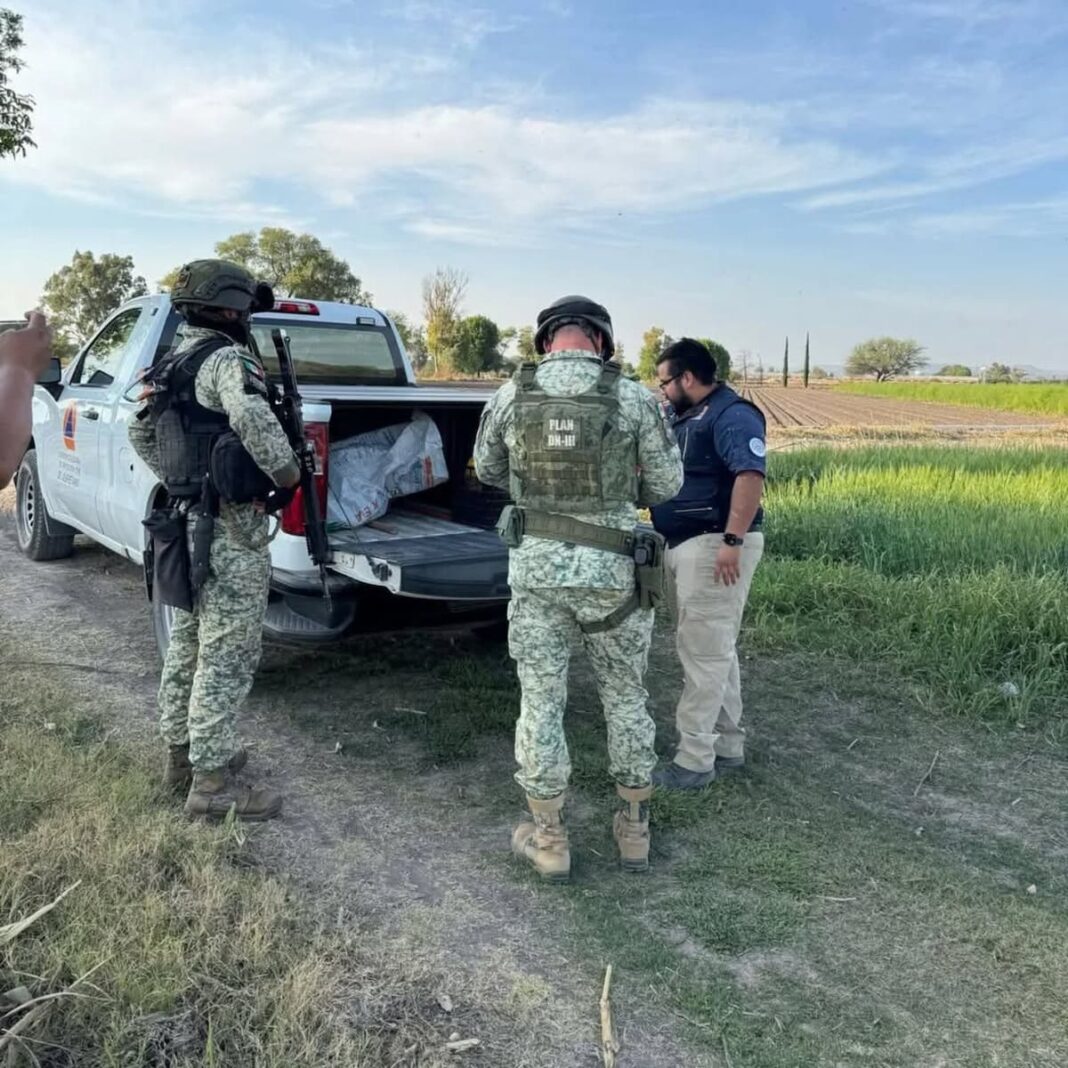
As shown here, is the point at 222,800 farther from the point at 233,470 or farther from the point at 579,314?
the point at 579,314

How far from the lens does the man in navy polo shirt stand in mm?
3691

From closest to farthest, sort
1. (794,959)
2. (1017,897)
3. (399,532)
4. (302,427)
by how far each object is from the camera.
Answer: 1. (794,959)
2. (1017,897)
3. (302,427)
4. (399,532)

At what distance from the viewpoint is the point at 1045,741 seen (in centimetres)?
428

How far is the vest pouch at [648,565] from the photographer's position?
2.97 m

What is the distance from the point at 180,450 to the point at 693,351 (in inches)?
75.6

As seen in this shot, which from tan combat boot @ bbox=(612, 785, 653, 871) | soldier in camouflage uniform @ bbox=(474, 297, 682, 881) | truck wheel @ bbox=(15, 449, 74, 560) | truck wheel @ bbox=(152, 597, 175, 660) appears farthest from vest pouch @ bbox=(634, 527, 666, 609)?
truck wheel @ bbox=(15, 449, 74, 560)

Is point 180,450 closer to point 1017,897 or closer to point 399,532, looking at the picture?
point 399,532

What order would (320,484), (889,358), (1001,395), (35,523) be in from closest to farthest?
1. (320,484)
2. (35,523)
3. (1001,395)
4. (889,358)

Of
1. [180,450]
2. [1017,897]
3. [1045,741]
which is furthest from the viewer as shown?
[1045,741]

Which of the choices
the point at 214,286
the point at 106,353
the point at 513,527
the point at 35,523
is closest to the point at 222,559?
the point at 214,286

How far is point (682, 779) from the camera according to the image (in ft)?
12.3

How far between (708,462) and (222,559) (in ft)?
5.97

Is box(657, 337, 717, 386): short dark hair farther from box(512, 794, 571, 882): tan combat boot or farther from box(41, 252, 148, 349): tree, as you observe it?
box(41, 252, 148, 349): tree

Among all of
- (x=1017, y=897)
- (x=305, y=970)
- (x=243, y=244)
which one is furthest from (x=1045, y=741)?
(x=243, y=244)
